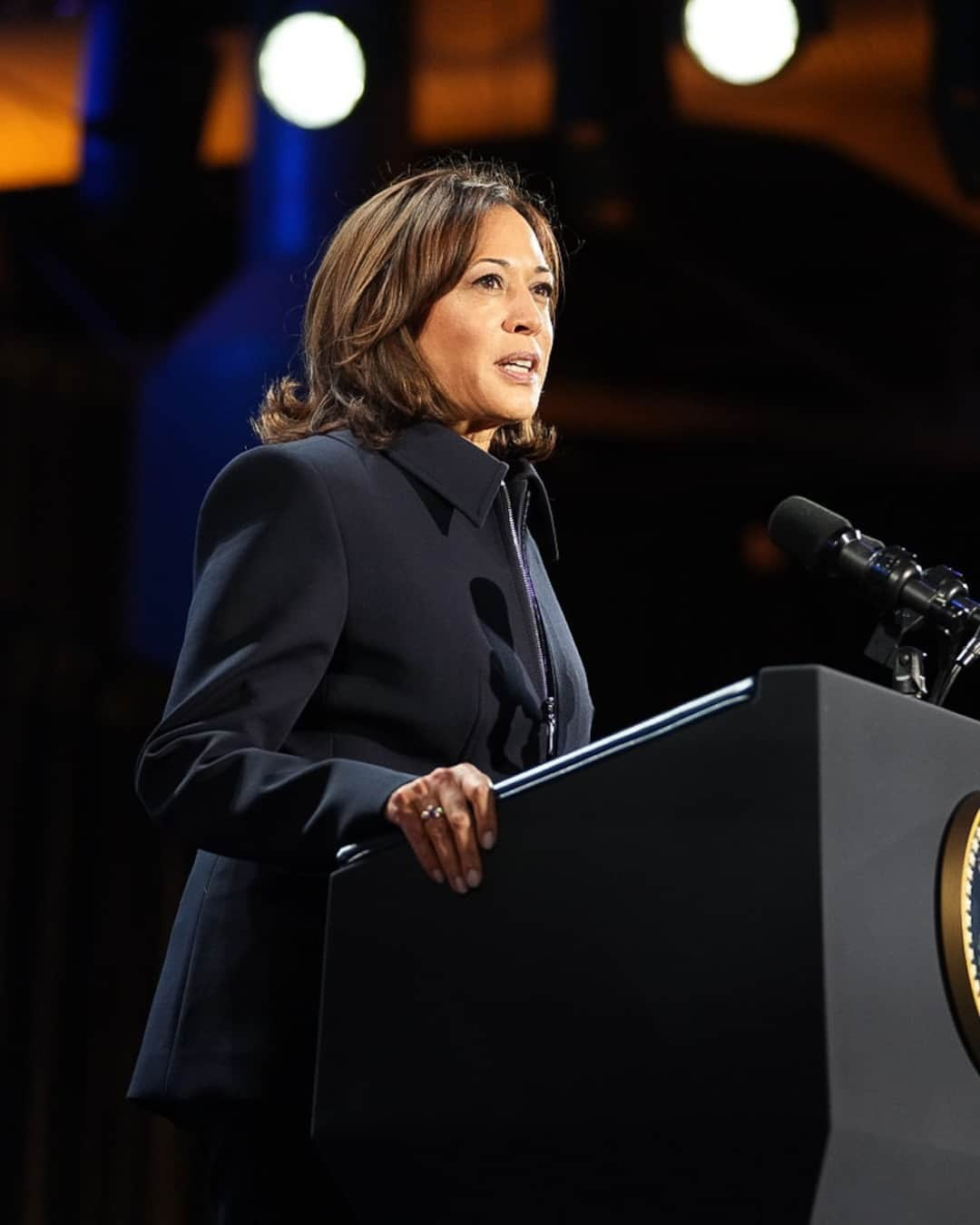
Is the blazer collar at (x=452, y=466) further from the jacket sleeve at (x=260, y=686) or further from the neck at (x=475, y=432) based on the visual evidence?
the jacket sleeve at (x=260, y=686)

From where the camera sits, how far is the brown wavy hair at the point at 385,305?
1.74 metres

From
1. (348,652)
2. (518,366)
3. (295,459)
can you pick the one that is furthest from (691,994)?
(518,366)

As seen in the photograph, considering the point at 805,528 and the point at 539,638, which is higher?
the point at 805,528

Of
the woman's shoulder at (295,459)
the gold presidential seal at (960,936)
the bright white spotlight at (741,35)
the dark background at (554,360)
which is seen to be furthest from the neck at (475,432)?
the bright white spotlight at (741,35)

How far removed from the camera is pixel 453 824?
1.25 meters

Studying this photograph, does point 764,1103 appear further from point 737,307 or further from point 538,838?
point 737,307

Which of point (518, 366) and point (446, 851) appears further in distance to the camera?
point (518, 366)

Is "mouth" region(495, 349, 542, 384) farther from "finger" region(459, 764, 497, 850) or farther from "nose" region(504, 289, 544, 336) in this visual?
"finger" region(459, 764, 497, 850)

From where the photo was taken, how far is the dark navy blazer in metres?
1.41

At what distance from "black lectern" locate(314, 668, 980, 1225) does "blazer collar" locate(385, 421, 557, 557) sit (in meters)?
0.46

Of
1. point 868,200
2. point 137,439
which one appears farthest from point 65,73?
point 868,200

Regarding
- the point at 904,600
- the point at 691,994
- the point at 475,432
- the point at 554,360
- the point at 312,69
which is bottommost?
the point at 691,994

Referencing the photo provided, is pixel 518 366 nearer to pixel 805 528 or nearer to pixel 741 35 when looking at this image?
pixel 805 528

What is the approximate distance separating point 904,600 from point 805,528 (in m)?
0.11
